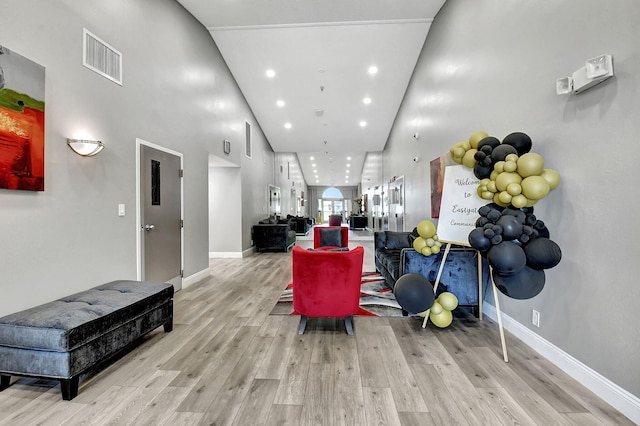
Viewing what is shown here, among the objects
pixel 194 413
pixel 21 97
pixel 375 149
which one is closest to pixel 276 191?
pixel 375 149

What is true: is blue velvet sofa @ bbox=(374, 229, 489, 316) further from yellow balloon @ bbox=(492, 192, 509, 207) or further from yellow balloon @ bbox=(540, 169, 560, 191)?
yellow balloon @ bbox=(540, 169, 560, 191)

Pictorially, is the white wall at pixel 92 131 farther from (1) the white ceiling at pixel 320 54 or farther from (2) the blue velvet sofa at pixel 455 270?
(2) the blue velvet sofa at pixel 455 270

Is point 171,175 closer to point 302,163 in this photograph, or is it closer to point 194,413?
point 194,413

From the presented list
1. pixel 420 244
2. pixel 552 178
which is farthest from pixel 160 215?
pixel 552 178

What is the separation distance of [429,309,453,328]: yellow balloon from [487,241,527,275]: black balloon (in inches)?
38.4

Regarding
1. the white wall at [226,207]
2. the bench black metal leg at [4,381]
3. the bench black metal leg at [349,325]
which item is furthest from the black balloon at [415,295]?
the white wall at [226,207]

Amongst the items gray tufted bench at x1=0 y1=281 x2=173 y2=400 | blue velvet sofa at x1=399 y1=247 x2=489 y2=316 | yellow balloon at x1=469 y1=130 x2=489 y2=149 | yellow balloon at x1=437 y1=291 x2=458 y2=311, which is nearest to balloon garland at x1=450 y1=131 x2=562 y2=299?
yellow balloon at x1=469 y1=130 x2=489 y2=149

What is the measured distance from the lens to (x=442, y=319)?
2824 mm

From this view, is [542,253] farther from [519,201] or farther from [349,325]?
[349,325]

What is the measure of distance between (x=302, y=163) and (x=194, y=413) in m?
16.0

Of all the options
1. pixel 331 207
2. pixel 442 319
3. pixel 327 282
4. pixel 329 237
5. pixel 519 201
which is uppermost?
pixel 331 207

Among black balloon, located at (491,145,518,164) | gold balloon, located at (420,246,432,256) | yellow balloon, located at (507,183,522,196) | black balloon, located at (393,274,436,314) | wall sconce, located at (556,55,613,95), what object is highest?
wall sconce, located at (556,55,613,95)

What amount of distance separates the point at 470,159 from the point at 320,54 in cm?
463

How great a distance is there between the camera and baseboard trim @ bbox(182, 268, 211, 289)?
178 inches
